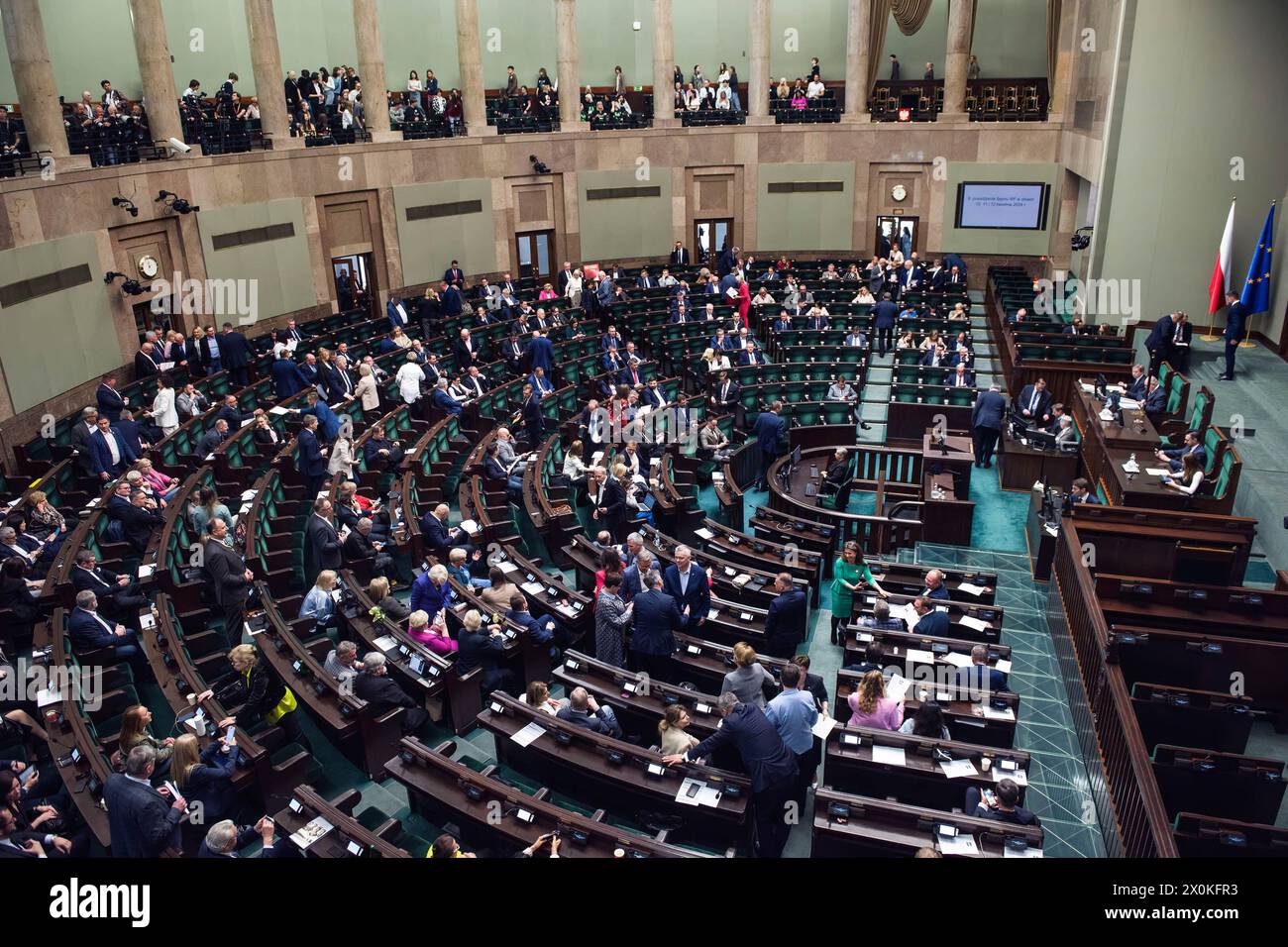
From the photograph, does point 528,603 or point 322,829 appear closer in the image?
point 322,829

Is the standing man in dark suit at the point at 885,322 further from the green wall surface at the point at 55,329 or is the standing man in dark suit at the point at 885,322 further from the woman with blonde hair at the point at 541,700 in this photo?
the green wall surface at the point at 55,329

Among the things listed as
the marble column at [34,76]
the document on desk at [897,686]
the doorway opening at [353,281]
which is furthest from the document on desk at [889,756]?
the doorway opening at [353,281]

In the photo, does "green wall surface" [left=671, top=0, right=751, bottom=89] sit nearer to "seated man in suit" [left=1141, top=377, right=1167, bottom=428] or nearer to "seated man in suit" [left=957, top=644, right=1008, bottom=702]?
"seated man in suit" [left=1141, top=377, right=1167, bottom=428]

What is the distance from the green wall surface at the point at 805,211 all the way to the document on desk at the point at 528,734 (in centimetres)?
2067

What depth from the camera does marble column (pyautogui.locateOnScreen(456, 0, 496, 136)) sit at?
20953mm

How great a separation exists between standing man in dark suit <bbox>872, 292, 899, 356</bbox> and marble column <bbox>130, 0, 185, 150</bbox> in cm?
1322

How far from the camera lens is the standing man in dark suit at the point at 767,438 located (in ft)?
45.2

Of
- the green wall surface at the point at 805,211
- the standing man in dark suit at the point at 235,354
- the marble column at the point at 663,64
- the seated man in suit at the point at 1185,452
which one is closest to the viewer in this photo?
the seated man in suit at the point at 1185,452

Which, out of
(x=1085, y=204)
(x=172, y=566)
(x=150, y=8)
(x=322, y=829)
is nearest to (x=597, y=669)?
(x=322, y=829)

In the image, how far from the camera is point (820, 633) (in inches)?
390
